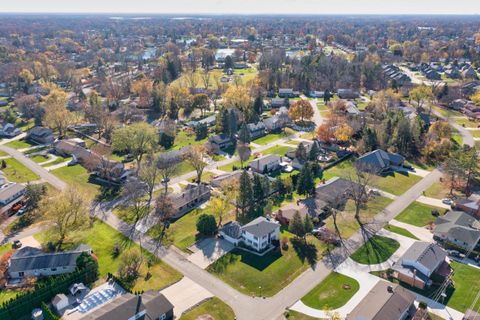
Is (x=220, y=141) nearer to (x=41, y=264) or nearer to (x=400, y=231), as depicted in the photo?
(x=400, y=231)

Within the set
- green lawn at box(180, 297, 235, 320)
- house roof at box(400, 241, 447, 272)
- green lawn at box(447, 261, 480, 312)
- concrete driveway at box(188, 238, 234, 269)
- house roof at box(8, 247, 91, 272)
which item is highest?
house roof at box(400, 241, 447, 272)

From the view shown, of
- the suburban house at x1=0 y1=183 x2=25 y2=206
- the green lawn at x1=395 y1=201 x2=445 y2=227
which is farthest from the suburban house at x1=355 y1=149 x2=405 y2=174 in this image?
the suburban house at x1=0 y1=183 x2=25 y2=206

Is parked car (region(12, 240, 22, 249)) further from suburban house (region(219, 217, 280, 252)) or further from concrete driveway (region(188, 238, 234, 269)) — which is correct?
suburban house (region(219, 217, 280, 252))

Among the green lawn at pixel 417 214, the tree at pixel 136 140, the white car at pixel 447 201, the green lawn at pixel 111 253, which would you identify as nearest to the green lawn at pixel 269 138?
the tree at pixel 136 140

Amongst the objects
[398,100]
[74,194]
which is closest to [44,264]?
[74,194]

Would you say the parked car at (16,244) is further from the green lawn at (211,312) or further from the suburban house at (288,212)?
the suburban house at (288,212)

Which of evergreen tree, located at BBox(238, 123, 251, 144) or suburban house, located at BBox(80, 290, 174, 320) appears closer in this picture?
suburban house, located at BBox(80, 290, 174, 320)

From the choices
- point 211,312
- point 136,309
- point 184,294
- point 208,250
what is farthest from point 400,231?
point 136,309
